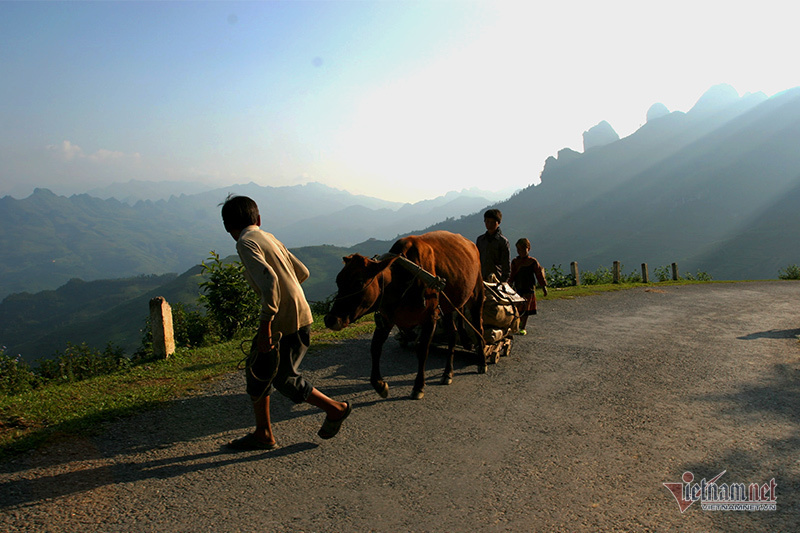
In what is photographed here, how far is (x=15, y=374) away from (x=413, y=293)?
23.2 ft

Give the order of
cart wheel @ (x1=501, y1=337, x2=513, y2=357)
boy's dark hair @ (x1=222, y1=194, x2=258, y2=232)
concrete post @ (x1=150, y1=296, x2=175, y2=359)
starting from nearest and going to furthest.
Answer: boy's dark hair @ (x1=222, y1=194, x2=258, y2=232) < cart wheel @ (x1=501, y1=337, x2=513, y2=357) < concrete post @ (x1=150, y1=296, x2=175, y2=359)

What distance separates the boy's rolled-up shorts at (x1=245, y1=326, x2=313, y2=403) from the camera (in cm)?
374

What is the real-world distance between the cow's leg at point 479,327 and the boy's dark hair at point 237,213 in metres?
3.60

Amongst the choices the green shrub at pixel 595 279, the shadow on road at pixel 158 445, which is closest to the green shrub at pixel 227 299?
the shadow on road at pixel 158 445

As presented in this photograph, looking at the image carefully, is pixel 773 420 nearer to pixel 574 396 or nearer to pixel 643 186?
pixel 574 396

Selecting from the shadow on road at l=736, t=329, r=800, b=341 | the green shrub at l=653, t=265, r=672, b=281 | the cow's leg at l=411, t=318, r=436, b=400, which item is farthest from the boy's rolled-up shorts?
the green shrub at l=653, t=265, r=672, b=281

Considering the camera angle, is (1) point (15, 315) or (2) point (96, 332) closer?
(2) point (96, 332)

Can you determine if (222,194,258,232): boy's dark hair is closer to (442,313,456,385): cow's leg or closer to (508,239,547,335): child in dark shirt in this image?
(442,313,456,385): cow's leg

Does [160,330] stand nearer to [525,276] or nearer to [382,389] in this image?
[382,389]

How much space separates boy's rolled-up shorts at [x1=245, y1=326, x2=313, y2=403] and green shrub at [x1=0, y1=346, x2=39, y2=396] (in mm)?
5628

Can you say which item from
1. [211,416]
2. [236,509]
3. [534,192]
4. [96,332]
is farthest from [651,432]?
[534,192]

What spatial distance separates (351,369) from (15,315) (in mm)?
209864

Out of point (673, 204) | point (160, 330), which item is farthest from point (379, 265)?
point (673, 204)

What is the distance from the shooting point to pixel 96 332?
10688 centimetres
